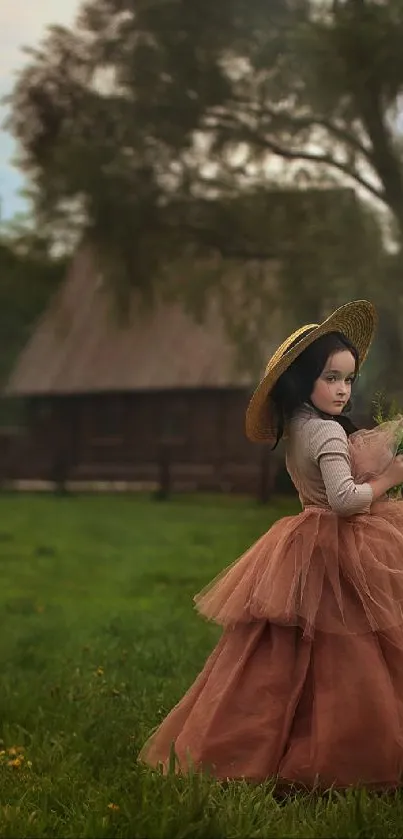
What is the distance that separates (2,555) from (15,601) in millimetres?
3588

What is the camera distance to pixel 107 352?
2961 cm

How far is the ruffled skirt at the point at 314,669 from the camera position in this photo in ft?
12.0

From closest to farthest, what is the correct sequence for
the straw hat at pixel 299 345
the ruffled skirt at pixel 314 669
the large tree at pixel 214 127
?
the ruffled skirt at pixel 314 669 → the straw hat at pixel 299 345 → the large tree at pixel 214 127

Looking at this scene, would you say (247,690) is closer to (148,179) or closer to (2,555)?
(2,555)

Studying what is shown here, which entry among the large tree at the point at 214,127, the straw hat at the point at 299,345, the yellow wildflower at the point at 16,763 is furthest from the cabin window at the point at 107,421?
the straw hat at the point at 299,345

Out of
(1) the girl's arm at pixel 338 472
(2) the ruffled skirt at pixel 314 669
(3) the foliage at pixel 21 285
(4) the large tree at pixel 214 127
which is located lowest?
(2) the ruffled skirt at pixel 314 669

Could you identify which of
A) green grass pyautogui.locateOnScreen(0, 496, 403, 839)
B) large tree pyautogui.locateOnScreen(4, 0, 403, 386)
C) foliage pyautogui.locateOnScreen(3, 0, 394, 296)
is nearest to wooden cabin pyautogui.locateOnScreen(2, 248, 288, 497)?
foliage pyautogui.locateOnScreen(3, 0, 394, 296)

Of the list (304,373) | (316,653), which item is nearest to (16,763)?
(316,653)

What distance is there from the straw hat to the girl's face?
10 cm

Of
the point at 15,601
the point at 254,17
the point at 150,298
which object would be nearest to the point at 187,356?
the point at 150,298

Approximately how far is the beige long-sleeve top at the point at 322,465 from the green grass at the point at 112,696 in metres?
0.92

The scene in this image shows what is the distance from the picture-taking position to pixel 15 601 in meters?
9.18

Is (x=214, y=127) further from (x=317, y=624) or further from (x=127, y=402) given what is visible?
(x=317, y=624)

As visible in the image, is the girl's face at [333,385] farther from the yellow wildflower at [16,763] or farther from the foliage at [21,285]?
the foliage at [21,285]
